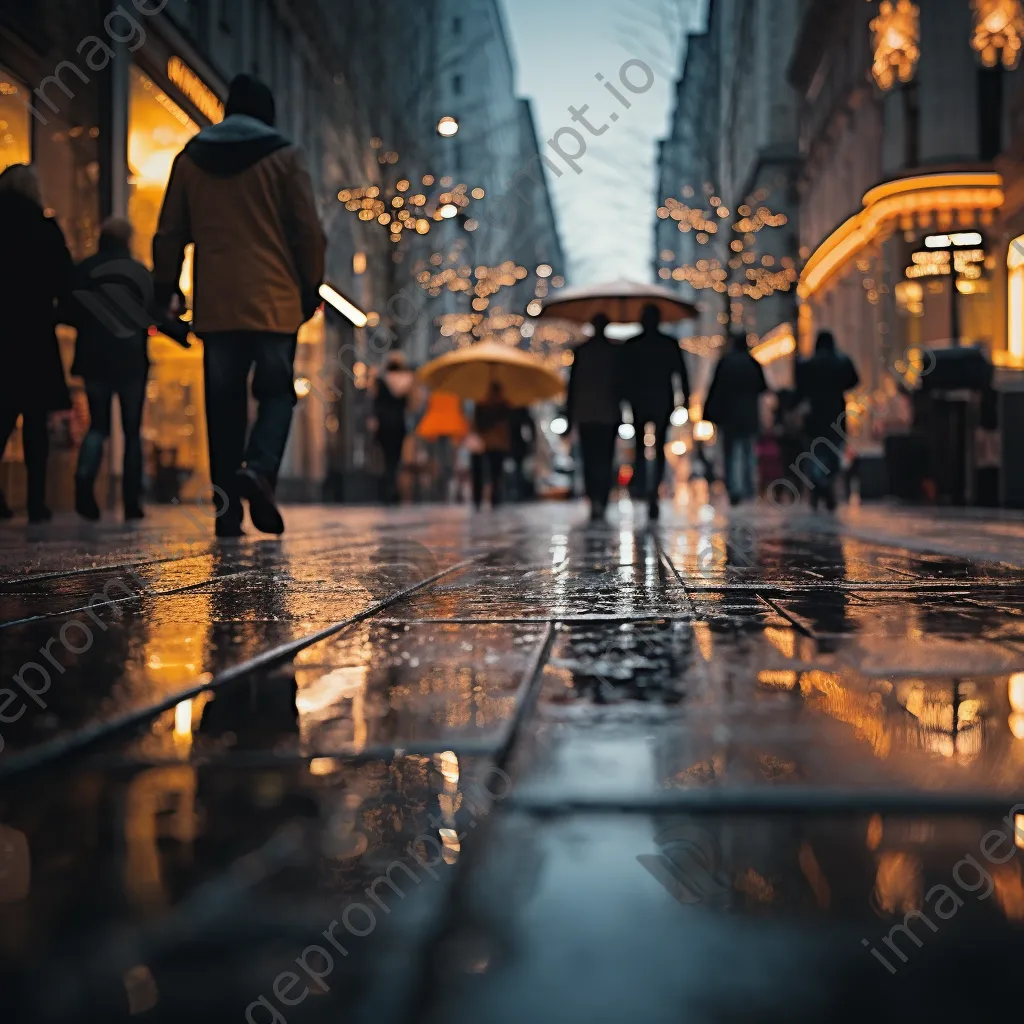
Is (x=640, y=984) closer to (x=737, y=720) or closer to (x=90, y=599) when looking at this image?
(x=737, y=720)

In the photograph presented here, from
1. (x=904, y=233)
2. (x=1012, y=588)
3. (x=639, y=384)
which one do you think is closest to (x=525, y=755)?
(x=1012, y=588)

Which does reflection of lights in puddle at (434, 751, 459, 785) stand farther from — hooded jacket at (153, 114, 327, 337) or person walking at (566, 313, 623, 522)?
person walking at (566, 313, 623, 522)

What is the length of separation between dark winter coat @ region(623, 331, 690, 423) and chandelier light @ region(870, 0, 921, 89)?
19077 mm

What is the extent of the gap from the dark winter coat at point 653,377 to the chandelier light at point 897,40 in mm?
19077

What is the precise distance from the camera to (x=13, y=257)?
7645mm

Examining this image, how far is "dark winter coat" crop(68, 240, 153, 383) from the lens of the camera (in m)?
8.59

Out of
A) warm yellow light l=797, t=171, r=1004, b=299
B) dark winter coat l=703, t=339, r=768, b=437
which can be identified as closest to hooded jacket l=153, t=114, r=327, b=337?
dark winter coat l=703, t=339, r=768, b=437

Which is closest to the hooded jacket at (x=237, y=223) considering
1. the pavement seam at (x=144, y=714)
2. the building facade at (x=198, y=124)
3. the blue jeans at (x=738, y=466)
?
the pavement seam at (x=144, y=714)

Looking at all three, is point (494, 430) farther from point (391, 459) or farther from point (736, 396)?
point (736, 396)

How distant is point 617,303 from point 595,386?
9.26ft

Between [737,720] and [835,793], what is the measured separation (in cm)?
35

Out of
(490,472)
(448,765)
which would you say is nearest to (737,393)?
(490,472)

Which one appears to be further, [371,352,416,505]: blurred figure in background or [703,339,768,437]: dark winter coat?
[371,352,416,505]: blurred figure in background

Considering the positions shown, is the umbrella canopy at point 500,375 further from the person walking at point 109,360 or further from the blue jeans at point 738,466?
the person walking at point 109,360
